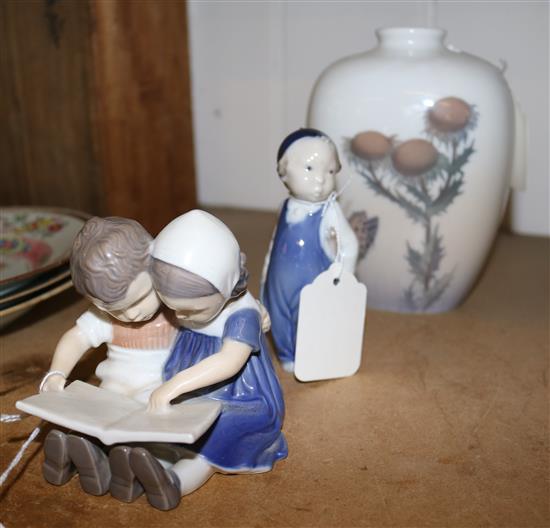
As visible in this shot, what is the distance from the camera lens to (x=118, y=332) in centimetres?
79

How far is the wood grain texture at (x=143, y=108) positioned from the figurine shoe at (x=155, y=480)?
2.91 feet

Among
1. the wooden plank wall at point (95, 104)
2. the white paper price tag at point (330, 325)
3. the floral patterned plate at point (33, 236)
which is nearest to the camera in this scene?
the white paper price tag at point (330, 325)

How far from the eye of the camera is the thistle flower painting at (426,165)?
1.09m

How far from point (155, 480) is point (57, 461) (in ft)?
0.36

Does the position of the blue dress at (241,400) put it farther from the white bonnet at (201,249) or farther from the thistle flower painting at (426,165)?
the thistle flower painting at (426,165)

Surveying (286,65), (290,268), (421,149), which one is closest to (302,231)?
(290,268)

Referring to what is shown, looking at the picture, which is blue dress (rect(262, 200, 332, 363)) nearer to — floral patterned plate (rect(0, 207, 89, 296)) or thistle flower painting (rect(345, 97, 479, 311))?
thistle flower painting (rect(345, 97, 479, 311))

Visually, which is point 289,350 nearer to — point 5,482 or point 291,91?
point 5,482

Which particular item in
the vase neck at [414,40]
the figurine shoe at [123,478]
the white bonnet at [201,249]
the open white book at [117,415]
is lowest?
the figurine shoe at [123,478]

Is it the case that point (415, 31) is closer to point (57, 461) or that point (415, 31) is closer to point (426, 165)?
point (426, 165)

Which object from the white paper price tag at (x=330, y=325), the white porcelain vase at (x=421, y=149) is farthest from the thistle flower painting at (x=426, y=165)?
the white paper price tag at (x=330, y=325)

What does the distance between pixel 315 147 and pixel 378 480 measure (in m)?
0.40

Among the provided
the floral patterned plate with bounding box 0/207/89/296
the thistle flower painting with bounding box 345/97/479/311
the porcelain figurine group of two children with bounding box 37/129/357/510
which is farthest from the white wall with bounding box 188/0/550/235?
the porcelain figurine group of two children with bounding box 37/129/357/510

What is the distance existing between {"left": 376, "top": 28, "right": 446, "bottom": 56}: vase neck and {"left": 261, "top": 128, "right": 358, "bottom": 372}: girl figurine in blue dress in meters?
0.27
